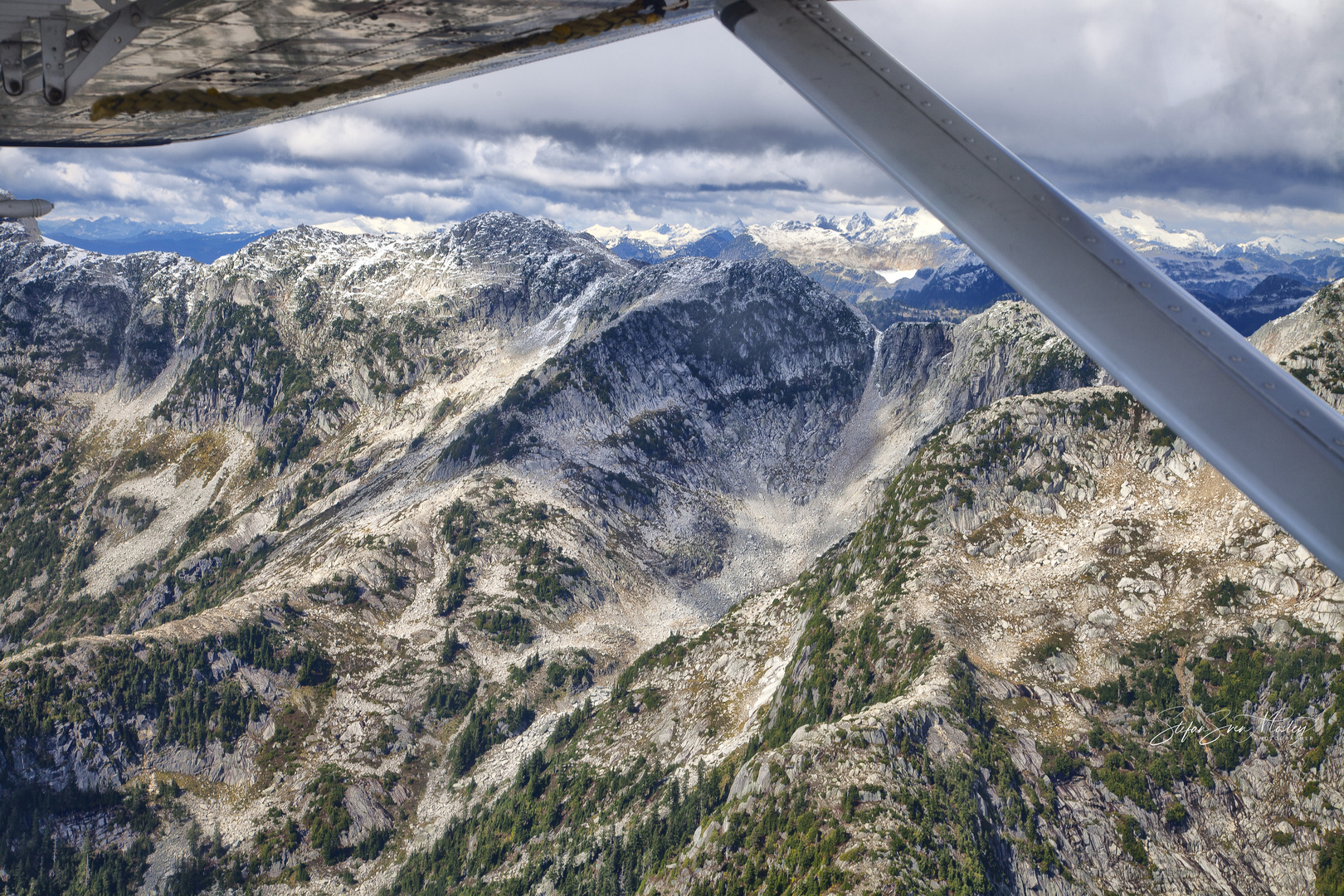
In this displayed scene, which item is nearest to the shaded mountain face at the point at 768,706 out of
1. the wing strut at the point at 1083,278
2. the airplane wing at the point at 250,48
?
the wing strut at the point at 1083,278

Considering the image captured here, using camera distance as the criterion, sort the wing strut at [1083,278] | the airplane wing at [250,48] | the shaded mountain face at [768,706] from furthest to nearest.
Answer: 1. the shaded mountain face at [768,706]
2. the airplane wing at [250,48]
3. the wing strut at [1083,278]

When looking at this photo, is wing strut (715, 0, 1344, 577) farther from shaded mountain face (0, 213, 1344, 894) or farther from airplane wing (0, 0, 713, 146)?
shaded mountain face (0, 213, 1344, 894)

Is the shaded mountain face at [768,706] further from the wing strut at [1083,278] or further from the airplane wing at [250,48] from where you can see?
the airplane wing at [250,48]

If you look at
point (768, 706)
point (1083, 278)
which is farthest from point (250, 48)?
point (768, 706)

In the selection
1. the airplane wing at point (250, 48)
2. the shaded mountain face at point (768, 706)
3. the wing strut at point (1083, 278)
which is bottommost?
the shaded mountain face at point (768, 706)

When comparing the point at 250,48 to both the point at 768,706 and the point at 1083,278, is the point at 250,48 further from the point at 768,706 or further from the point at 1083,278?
the point at 768,706

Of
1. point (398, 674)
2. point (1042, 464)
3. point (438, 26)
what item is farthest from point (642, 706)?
point (438, 26)
